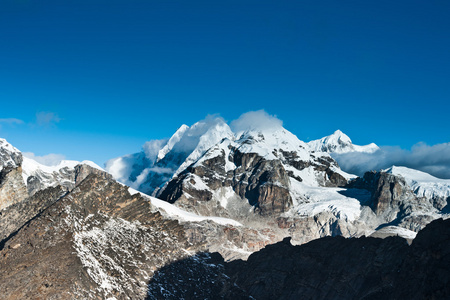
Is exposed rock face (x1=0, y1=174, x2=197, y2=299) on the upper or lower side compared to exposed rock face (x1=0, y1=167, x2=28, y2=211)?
lower

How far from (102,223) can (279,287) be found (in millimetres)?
48104

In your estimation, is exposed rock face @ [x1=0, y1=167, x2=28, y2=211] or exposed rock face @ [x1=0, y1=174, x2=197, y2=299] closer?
exposed rock face @ [x1=0, y1=174, x2=197, y2=299]

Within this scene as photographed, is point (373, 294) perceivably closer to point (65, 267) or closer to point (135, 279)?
point (135, 279)

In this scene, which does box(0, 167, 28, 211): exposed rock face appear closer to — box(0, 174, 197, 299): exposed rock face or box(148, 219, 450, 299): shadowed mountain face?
box(0, 174, 197, 299): exposed rock face

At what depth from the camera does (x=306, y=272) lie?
124m

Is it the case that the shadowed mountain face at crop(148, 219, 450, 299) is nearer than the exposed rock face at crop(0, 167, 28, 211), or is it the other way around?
the shadowed mountain face at crop(148, 219, 450, 299)

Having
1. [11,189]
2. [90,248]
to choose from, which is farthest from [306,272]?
[11,189]

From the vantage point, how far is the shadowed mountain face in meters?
104

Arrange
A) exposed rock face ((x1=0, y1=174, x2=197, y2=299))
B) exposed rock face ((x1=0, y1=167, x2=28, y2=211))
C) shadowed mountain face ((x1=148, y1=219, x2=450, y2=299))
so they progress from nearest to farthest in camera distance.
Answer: exposed rock face ((x1=0, y1=174, x2=197, y2=299))
shadowed mountain face ((x1=148, y1=219, x2=450, y2=299))
exposed rock face ((x1=0, y1=167, x2=28, y2=211))

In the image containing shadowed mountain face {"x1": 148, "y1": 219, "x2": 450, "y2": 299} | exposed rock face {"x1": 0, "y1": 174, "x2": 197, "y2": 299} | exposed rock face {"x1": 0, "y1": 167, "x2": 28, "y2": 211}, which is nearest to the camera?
exposed rock face {"x1": 0, "y1": 174, "x2": 197, "y2": 299}

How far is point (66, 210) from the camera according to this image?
325 feet

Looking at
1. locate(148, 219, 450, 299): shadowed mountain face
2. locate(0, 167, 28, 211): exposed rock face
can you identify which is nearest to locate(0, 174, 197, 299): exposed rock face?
locate(148, 219, 450, 299): shadowed mountain face

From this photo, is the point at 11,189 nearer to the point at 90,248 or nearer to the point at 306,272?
the point at 90,248

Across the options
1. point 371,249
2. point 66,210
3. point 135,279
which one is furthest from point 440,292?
point 66,210
